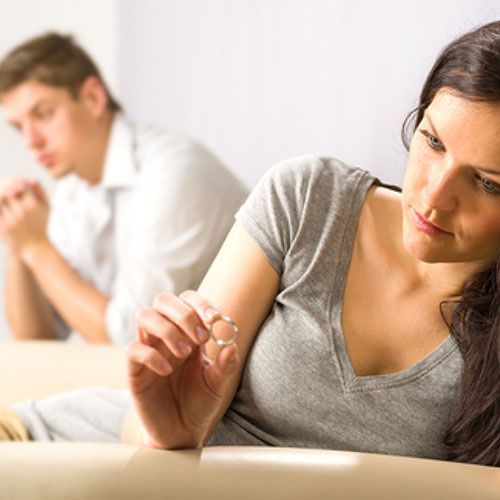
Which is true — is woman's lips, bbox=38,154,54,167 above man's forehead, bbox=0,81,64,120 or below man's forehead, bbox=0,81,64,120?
below

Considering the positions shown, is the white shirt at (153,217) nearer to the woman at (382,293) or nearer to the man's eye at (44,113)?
the man's eye at (44,113)

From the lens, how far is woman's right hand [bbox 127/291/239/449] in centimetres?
96

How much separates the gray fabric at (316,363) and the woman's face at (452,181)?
0.10 metres

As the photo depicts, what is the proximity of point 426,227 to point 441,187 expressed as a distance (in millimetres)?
47

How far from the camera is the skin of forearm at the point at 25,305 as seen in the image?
238 centimetres

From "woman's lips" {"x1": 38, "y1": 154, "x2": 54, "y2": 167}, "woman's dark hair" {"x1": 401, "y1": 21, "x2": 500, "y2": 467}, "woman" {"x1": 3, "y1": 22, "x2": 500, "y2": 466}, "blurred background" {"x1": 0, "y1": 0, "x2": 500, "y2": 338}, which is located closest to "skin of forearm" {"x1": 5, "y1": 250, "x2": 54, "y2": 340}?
"woman's lips" {"x1": 38, "y1": 154, "x2": 54, "y2": 167}

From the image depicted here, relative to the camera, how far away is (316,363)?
1.18 m

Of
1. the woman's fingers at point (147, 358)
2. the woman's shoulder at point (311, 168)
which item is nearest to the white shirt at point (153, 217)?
the woman's shoulder at point (311, 168)

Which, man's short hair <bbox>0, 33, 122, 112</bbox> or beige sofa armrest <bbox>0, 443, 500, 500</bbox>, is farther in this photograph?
man's short hair <bbox>0, 33, 122, 112</bbox>

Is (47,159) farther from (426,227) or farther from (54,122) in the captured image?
(426,227)

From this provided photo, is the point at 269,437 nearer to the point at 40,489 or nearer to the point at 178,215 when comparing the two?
the point at 40,489

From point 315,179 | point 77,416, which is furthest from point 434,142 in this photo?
point 77,416

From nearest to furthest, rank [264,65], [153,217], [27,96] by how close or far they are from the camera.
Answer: [153,217] → [264,65] → [27,96]

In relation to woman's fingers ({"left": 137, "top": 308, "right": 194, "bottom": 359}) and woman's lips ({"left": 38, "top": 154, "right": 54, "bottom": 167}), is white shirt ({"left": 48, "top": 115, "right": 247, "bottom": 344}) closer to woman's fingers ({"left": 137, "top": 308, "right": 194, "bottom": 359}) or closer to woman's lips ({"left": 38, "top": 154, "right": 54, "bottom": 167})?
woman's lips ({"left": 38, "top": 154, "right": 54, "bottom": 167})
